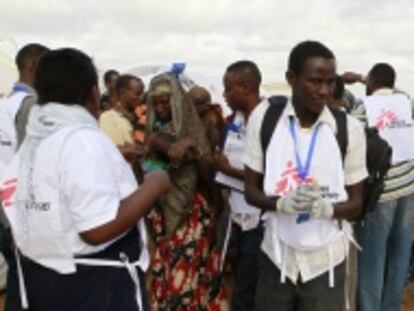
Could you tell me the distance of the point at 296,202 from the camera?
2492 millimetres

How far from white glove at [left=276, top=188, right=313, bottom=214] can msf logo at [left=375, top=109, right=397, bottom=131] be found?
70.6 inches

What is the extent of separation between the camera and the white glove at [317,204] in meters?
2.48

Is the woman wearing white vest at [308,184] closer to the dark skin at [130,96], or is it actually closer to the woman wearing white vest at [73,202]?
the woman wearing white vest at [73,202]

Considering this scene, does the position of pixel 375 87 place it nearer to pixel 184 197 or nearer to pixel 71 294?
pixel 184 197

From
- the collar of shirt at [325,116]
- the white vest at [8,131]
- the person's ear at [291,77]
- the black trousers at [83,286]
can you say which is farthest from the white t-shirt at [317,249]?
the white vest at [8,131]

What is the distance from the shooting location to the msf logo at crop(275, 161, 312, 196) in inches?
104

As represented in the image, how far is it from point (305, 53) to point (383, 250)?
187 centimetres

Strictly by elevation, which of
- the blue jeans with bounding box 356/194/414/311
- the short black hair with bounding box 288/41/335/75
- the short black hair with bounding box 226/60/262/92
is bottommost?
the blue jeans with bounding box 356/194/414/311

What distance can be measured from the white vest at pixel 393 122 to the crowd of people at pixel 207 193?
0.01 meters

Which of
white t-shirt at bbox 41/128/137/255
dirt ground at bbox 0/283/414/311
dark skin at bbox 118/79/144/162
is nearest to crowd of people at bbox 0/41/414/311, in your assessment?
white t-shirt at bbox 41/128/137/255

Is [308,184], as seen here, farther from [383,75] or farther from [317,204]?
[383,75]

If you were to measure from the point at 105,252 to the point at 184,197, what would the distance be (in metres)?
1.43

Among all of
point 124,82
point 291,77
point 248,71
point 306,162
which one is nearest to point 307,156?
point 306,162

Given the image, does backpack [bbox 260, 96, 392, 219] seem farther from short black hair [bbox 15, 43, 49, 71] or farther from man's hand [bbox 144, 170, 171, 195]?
short black hair [bbox 15, 43, 49, 71]
